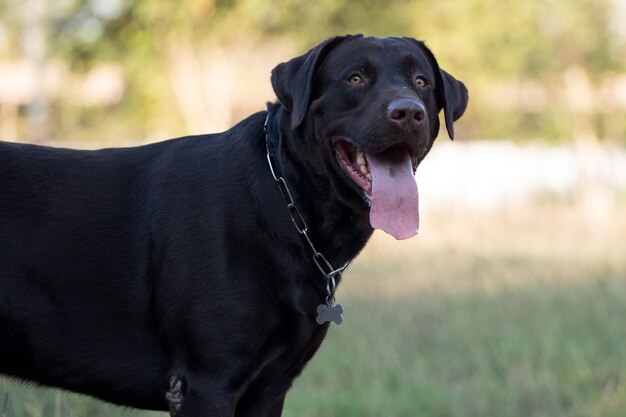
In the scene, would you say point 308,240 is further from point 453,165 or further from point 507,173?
point 507,173

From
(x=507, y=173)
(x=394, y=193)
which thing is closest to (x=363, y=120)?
(x=394, y=193)

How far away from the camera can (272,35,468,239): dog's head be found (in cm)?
358

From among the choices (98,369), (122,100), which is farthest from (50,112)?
(98,369)

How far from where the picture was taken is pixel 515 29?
70.9 ft

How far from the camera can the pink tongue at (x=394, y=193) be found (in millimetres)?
3625

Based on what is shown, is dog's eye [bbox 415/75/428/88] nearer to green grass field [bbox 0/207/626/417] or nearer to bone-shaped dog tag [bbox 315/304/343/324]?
bone-shaped dog tag [bbox 315/304/343/324]

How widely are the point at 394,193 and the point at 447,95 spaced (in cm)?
53

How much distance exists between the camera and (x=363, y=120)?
3.59 metres

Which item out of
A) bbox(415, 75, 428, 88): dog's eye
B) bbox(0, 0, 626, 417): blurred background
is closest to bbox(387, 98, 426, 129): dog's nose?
bbox(415, 75, 428, 88): dog's eye

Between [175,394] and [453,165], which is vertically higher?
[175,394]

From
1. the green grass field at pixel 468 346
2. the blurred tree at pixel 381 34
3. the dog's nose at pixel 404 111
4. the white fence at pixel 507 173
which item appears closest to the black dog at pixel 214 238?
the dog's nose at pixel 404 111

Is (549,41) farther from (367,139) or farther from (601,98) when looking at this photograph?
(367,139)

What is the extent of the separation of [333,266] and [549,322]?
454cm

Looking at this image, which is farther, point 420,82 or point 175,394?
point 420,82
